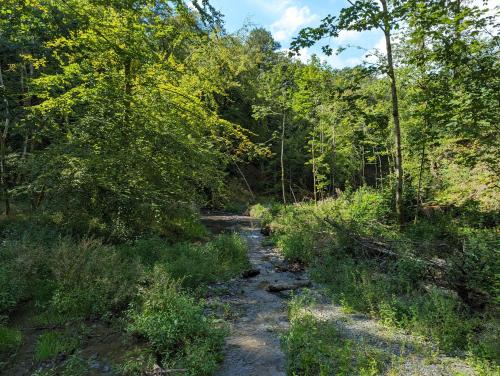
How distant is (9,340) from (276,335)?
4.28 meters

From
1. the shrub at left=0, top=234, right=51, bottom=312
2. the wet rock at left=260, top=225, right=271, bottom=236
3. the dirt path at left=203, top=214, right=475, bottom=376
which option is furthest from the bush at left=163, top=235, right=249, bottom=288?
the wet rock at left=260, top=225, right=271, bottom=236

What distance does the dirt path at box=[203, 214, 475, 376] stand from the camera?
467cm

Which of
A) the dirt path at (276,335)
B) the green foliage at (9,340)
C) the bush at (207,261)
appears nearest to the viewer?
the dirt path at (276,335)

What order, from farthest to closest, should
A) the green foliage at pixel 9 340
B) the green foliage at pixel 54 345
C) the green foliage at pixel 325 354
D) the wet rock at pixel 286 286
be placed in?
the wet rock at pixel 286 286 < the green foliage at pixel 9 340 < the green foliage at pixel 54 345 < the green foliage at pixel 325 354

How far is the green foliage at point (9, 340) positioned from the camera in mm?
5228

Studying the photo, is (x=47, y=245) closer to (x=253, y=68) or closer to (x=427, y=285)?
(x=427, y=285)

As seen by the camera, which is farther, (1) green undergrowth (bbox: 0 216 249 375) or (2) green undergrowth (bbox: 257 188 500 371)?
(2) green undergrowth (bbox: 257 188 500 371)

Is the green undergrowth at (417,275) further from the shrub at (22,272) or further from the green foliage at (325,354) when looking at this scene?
the shrub at (22,272)

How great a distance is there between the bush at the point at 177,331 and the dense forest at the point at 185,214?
30 mm

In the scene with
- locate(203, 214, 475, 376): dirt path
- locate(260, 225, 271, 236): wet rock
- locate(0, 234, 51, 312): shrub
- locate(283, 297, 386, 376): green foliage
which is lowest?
locate(203, 214, 475, 376): dirt path

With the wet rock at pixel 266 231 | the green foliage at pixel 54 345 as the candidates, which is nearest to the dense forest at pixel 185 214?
the green foliage at pixel 54 345

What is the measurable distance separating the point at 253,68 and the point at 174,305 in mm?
28033

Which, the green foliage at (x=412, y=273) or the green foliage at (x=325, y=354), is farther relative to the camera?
the green foliage at (x=412, y=273)

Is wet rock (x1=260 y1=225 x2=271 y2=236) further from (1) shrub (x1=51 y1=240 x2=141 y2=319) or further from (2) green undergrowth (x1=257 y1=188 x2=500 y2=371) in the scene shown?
(1) shrub (x1=51 y1=240 x2=141 y2=319)
